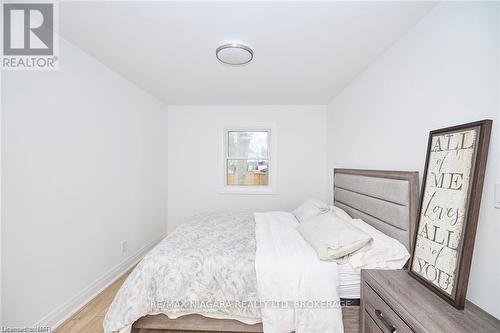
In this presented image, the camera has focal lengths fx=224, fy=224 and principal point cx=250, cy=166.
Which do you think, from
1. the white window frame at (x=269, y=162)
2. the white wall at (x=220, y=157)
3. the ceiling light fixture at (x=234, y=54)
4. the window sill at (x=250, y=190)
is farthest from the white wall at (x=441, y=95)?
the window sill at (x=250, y=190)

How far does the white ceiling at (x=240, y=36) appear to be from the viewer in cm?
154

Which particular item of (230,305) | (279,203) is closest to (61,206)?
(230,305)

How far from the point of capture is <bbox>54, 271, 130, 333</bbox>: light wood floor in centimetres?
185

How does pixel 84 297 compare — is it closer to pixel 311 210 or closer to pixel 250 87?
pixel 311 210

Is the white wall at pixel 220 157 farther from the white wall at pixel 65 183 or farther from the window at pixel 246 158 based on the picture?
the white wall at pixel 65 183

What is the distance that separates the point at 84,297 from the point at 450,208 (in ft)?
9.88

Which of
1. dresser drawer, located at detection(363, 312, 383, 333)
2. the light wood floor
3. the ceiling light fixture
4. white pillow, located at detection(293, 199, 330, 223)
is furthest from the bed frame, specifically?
the ceiling light fixture

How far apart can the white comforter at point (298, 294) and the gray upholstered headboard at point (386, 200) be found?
0.57m

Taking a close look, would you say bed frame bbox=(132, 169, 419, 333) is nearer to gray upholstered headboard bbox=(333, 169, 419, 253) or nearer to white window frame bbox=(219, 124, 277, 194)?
gray upholstered headboard bbox=(333, 169, 419, 253)

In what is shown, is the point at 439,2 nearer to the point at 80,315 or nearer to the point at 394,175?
the point at 394,175

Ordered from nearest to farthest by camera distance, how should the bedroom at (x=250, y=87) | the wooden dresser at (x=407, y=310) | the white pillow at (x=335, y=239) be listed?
the wooden dresser at (x=407, y=310)
the bedroom at (x=250, y=87)
the white pillow at (x=335, y=239)

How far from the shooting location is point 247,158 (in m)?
4.09

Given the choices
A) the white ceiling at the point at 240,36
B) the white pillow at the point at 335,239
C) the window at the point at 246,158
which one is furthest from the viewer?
the window at the point at 246,158

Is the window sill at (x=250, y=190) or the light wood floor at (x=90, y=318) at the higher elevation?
the window sill at (x=250, y=190)
